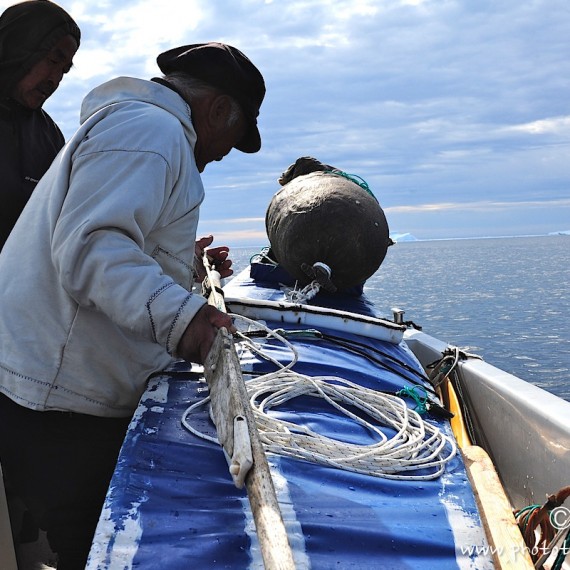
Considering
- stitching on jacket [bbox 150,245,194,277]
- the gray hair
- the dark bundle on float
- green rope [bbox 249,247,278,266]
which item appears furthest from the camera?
green rope [bbox 249,247,278,266]

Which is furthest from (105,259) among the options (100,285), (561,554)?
(561,554)

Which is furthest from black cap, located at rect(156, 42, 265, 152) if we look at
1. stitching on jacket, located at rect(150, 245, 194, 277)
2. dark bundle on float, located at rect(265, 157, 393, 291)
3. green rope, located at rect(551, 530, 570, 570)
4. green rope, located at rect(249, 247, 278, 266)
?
green rope, located at rect(249, 247, 278, 266)

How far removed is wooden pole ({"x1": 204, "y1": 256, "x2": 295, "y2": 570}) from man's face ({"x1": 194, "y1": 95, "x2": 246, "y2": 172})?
65 centimetres

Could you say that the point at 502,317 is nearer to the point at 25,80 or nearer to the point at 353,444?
the point at 353,444

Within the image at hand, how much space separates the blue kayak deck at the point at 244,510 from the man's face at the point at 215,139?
68 centimetres

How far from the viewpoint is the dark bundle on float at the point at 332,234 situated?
172 inches

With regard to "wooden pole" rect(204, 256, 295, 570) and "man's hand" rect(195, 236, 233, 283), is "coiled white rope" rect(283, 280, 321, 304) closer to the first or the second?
"man's hand" rect(195, 236, 233, 283)

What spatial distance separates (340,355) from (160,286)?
1452 mm

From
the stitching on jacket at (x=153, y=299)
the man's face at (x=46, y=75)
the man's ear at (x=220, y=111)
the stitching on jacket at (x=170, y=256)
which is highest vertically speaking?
the man's face at (x=46, y=75)

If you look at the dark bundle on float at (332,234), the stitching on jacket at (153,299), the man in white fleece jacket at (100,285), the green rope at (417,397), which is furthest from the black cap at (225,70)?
the dark bundle on float at (332,234)

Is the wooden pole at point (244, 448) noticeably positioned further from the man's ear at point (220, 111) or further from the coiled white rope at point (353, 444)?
the man's ear at point (220, 111)

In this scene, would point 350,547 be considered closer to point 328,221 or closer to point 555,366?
point 328,221

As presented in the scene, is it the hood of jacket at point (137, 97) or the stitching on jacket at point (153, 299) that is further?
the hood of jacket at point (137, 97)

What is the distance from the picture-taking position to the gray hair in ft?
5.90
